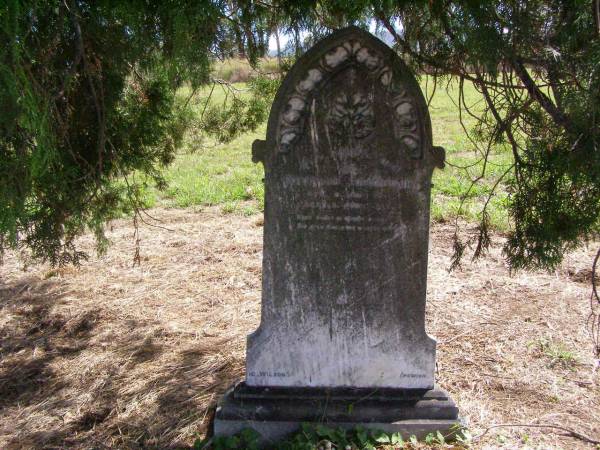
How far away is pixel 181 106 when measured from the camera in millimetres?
4562

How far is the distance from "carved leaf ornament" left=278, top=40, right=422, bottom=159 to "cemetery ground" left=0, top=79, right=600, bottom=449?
1.63 m

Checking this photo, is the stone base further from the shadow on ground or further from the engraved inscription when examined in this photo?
the engraved inscription

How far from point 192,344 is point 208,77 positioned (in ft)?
6.71

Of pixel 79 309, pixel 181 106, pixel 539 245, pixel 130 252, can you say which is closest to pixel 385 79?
pixel 539 245

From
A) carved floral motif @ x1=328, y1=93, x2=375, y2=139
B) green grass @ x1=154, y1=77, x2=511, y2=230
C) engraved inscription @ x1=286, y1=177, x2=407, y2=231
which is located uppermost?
carved floral motif @ x1=328, y1=93, x2=375, y2=139

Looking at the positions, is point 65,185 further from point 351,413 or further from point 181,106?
point 351,413

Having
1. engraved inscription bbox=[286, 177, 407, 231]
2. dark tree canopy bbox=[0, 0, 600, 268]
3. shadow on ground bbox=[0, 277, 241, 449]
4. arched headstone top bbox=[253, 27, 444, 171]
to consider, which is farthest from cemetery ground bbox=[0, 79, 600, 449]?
arched headstone top bbox=[253, 27, 444, 171]

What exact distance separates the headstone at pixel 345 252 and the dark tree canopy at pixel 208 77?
38 cm

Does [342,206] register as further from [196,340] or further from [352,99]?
[196,340]

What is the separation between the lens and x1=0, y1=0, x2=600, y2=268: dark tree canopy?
2430mm

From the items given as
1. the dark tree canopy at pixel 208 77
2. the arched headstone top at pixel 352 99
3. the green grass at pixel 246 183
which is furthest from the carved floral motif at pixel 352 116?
the green grass at pixel 246 183

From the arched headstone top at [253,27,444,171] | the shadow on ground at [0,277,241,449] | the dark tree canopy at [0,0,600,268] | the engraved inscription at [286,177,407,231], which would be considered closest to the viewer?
the dark tree canopy at [0,0,600,268]

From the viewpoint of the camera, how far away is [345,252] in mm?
2979

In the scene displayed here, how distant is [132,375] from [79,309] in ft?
4.07
